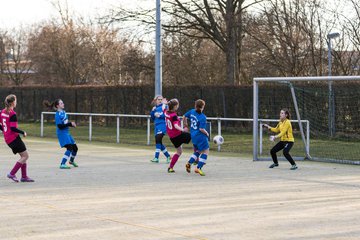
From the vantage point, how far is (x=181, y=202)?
10.4m

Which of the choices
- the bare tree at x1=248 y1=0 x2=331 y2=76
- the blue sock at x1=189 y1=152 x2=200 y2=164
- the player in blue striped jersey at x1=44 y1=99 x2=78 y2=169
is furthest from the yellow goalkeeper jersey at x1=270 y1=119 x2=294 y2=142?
the bare tree at x1=248 y1=0 x2=331 y2=76

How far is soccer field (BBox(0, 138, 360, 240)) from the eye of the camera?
8.19m

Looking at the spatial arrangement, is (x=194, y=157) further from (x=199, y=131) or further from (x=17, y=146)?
(x=17, y=146)

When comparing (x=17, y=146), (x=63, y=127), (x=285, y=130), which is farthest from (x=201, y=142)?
(x=17, y=146)

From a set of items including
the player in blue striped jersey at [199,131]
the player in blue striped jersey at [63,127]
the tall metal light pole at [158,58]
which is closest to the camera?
the player in blue striped jersey at [199,131]

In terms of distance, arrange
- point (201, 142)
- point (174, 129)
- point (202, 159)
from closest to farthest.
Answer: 1. point (201, 142)
2. point (202, 159)
3. point (174, 129)

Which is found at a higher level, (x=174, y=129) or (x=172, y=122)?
(x=172, y=122)

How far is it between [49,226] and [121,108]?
2534 cm

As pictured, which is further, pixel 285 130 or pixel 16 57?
pixel 16 57

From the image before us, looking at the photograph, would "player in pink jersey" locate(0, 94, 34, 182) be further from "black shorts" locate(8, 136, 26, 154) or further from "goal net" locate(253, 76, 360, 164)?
"goal net" locate(253, 76, 360, 164)

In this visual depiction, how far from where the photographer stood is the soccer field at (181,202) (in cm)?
819

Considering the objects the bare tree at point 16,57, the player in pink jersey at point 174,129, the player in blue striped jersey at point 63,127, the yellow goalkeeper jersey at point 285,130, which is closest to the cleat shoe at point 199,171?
the player in pink jersey at point 174,129

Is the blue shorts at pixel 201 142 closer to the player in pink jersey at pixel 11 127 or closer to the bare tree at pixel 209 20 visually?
the player in pink jersey at pixel 11 127

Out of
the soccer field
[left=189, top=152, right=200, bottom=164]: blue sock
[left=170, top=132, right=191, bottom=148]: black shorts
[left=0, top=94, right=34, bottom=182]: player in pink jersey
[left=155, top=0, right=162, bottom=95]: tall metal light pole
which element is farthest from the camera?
[left=155, top=0, right=162, bottom=95]: tall metal light pole
